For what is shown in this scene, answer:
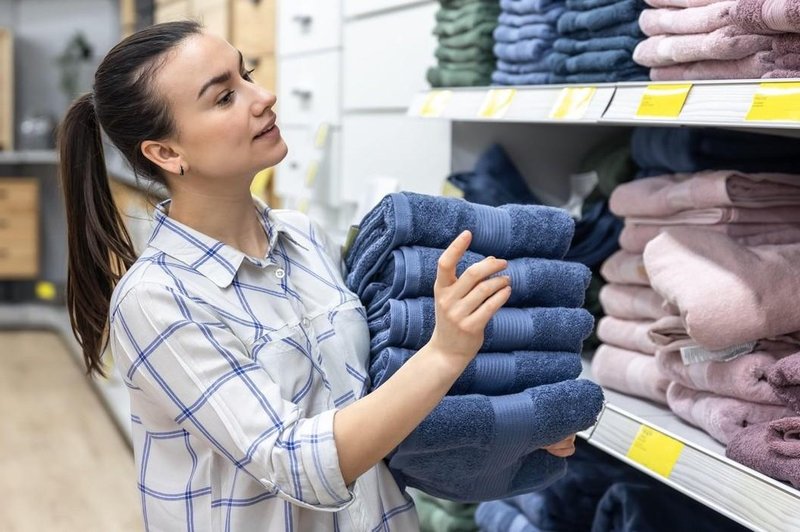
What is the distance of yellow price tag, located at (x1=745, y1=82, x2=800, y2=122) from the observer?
1077 millimetres

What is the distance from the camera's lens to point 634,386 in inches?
63.5

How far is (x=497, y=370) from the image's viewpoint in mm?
1212

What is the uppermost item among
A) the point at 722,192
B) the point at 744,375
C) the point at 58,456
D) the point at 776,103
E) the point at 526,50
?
the point at 526,50

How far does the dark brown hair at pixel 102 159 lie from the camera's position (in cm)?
127

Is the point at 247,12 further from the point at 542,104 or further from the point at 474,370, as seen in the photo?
the point at 474,370

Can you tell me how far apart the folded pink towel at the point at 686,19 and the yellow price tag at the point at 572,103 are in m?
0.12

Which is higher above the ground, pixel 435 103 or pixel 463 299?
pixel 435 103

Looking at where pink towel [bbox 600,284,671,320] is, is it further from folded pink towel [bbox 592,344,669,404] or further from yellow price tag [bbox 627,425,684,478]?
yellow price tag [bbox 627,425,684,478]

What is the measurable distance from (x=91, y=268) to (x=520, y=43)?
0.85 metres

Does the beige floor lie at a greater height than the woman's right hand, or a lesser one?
lesser

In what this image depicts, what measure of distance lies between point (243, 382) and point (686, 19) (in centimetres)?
74

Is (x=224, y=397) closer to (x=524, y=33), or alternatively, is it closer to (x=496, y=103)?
(x=496, y=103)

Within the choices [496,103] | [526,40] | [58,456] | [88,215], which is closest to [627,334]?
[496,103]

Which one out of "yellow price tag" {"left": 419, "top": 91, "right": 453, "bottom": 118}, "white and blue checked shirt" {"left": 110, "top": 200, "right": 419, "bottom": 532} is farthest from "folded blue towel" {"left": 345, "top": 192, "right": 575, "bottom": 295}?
"yellow price tag" {"left": 419, "top": 91, "right": 453, "bottom": 118}
